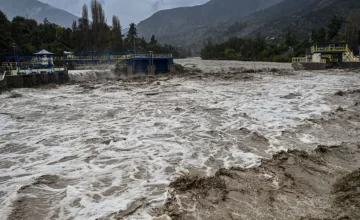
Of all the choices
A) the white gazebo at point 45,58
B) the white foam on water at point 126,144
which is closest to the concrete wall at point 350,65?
the white foam on water at point 126,144

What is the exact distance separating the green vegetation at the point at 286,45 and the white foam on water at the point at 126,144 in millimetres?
60617

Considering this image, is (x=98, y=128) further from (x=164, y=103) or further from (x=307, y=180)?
(x=307, y=180)

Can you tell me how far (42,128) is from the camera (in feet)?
42.0

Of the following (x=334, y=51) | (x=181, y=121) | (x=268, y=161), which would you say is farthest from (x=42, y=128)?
(x=334, y=51)

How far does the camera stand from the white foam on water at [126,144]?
6.65m

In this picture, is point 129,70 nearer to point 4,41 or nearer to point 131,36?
point 4,41

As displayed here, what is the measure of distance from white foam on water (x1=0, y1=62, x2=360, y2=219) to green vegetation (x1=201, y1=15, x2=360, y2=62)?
60617 millimetres

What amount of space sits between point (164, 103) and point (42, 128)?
25.4 feet

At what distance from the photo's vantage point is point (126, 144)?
10133 mm

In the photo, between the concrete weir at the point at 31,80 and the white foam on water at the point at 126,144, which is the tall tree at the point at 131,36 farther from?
the white foam on water at the point at 126,144

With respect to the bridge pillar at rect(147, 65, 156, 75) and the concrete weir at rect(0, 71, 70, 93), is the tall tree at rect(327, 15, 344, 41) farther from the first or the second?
the concrete weir at rect(0, 71, 70, 93)

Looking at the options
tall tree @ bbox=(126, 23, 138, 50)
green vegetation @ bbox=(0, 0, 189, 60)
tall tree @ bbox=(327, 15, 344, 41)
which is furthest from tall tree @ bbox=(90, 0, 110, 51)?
tall tree @ bbox=(327, 15, 344, 41)

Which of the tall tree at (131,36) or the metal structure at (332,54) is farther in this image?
the tall tree at (131,36)

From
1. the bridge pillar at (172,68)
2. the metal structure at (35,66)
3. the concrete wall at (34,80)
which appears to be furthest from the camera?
the bridge pillar at (172,68)
